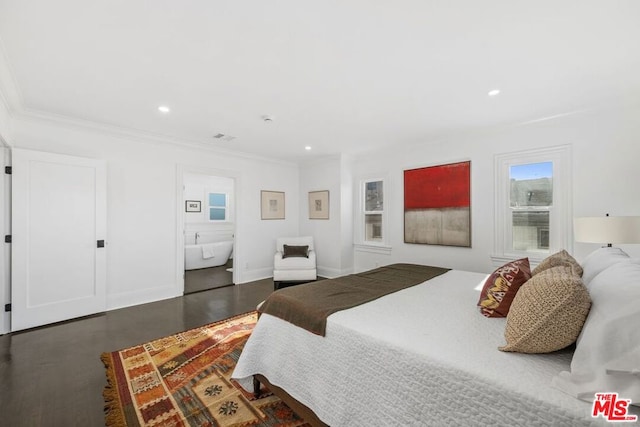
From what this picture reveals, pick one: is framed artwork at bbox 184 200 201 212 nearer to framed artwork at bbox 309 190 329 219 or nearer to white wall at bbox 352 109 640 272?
framed artwork at bbox 309 190 329 219

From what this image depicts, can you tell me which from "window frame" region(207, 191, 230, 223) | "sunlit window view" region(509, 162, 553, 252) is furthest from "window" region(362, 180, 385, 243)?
"window frame" region(207, 191, 230, 223)

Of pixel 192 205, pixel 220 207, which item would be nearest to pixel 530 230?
pixel 220 207

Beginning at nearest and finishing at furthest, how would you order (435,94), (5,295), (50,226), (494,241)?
(435,94)
(5,295)
(50,226)
(494,241)

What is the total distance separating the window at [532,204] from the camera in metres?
3.18

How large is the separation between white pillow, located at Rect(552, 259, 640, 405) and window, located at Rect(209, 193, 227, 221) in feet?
25.7

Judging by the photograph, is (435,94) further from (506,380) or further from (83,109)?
(83,109)

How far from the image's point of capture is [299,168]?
6.06 metres

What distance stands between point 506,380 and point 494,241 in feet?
10.3

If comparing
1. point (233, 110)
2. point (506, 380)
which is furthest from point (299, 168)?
point (506, 380)

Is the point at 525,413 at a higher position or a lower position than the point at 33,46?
lower

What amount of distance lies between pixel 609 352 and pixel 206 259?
656 cm

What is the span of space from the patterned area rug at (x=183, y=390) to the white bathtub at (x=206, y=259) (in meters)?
3.60

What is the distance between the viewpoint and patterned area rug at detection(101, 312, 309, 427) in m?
1.70

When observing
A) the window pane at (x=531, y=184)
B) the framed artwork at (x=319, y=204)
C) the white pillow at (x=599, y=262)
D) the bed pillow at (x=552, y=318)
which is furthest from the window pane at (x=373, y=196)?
the bed pillow at (x=552, y=318)
